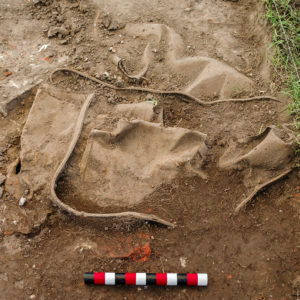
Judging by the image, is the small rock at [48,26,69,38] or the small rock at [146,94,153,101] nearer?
the small rock at [146,94,153,101]

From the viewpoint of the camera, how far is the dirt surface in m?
2.33

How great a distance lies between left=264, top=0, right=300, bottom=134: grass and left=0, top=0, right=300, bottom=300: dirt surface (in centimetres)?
11

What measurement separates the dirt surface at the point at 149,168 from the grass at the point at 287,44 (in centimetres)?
11

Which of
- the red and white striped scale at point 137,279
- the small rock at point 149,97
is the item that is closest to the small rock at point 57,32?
the small rock at point 149,97

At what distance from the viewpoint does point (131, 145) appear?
2.66 meters

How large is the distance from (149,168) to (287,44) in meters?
1.78

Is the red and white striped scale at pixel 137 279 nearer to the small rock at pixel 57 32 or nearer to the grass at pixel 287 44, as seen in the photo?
the grass at pixel 287 44

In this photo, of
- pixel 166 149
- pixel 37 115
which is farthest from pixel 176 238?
pixel 37 115

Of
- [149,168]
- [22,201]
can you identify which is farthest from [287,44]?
[22,201]

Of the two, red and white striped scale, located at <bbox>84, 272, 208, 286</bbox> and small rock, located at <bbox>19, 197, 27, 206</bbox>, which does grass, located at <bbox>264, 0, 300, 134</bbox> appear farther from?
small rock, located at <bbox>19, 197, 27, 206</bbox>

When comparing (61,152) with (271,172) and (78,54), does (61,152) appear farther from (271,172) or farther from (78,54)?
(271,172)

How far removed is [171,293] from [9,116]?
195 cm

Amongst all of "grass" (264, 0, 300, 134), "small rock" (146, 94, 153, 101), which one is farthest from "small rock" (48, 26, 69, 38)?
"grass" (264, 0, 300, 134)

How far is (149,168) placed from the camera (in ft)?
8.45
